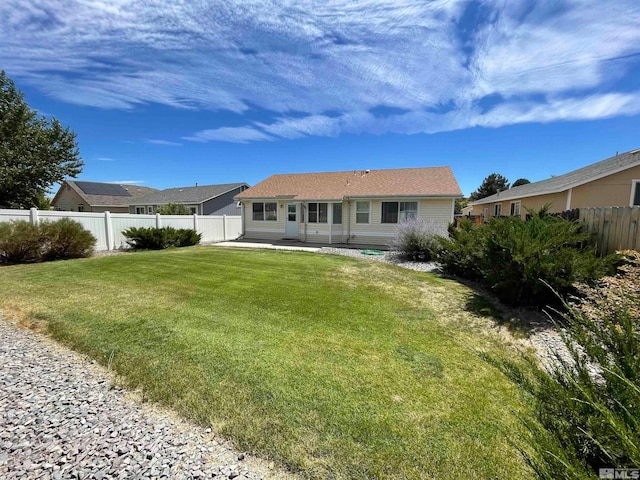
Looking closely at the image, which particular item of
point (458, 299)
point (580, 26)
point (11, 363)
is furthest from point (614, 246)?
point (11, 363)

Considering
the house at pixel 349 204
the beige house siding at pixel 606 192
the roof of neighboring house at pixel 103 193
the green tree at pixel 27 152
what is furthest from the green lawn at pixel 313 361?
the roof of neighboring house at pixel 103 193

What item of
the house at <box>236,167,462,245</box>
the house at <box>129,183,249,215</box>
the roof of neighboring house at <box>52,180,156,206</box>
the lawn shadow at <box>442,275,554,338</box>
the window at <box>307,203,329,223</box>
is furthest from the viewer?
the roof of neighboring house at <box>52,180,156,206</box>

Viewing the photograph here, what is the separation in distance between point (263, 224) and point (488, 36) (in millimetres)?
15159

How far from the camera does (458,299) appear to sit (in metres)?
6.90

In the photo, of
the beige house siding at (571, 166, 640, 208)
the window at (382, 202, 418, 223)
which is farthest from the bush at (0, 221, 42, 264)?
the beige house siding at (571, 166, 640, 208)

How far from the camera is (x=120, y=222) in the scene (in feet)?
47.8

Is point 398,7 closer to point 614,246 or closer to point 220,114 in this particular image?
point 614,246

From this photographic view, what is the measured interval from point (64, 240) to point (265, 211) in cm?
1073

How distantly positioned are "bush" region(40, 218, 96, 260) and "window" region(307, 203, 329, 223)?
1108 cm

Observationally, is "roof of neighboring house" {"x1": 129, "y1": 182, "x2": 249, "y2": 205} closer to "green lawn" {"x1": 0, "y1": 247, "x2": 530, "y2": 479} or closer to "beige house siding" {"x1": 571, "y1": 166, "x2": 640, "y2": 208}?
"green lawn" {"x1": 0, "y1": 247, "x2": 530, "y2": 479}

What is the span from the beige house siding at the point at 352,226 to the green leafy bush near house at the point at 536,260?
8180mm

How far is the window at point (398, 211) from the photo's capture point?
1602 centimetres

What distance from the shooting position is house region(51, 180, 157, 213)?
3256 centimetres

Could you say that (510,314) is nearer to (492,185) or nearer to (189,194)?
(189,194)
